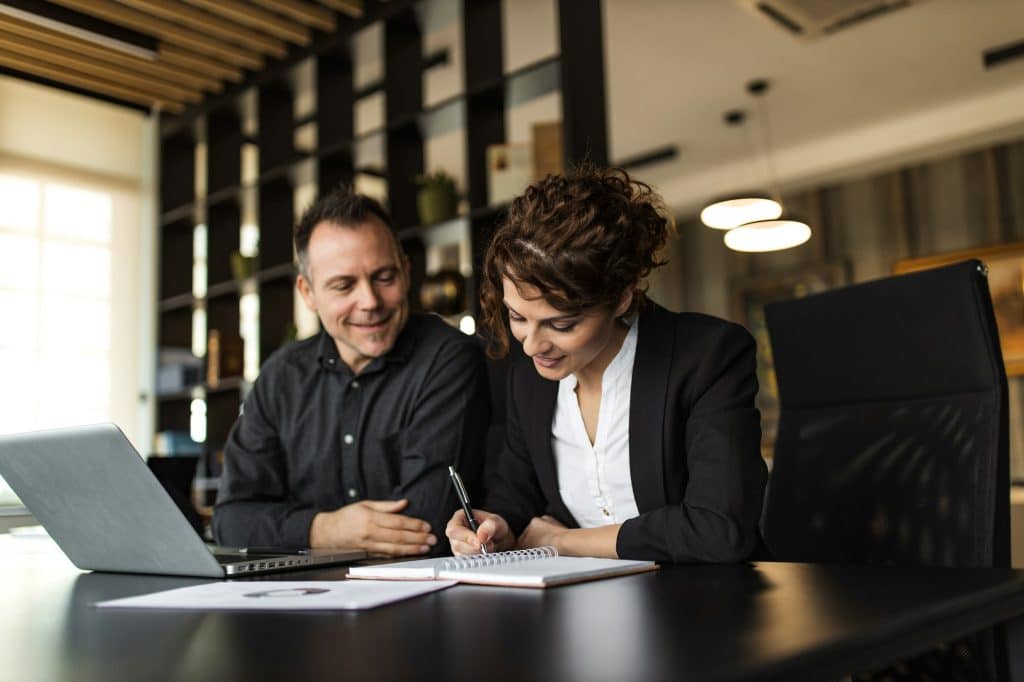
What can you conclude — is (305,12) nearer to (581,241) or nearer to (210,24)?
(210,24)

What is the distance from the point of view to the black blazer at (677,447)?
127 cm

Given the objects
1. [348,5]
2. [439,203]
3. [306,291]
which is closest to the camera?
[306,291]

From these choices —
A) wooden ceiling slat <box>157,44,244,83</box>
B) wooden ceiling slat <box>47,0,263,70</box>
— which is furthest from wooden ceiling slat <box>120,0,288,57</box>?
wooden ceiling slat <box>157,44,244,83</box>

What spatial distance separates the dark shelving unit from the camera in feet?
11.2

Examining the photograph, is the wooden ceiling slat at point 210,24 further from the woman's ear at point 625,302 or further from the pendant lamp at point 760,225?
the woman's ear at point 625,302

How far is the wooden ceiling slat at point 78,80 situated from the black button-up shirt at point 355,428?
5.53 ft

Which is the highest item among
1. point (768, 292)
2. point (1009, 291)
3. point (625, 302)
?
point (768, 292)

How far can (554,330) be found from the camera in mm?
1514

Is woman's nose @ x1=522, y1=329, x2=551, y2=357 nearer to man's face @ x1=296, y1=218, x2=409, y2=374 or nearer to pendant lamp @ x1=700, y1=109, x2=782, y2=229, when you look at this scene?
man's face @ x1=296, y1=218, x2=409, y2=374

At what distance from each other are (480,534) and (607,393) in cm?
40

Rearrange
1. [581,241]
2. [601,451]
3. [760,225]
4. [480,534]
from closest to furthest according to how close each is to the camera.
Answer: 1. [480,534]
2. [581,241]
3. [601,451]
4. [760,225]

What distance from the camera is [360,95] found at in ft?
16.1

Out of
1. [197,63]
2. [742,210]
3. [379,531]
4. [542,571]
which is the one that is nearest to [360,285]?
[379,531]

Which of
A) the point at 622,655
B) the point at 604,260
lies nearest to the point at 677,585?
the point at 622,655
